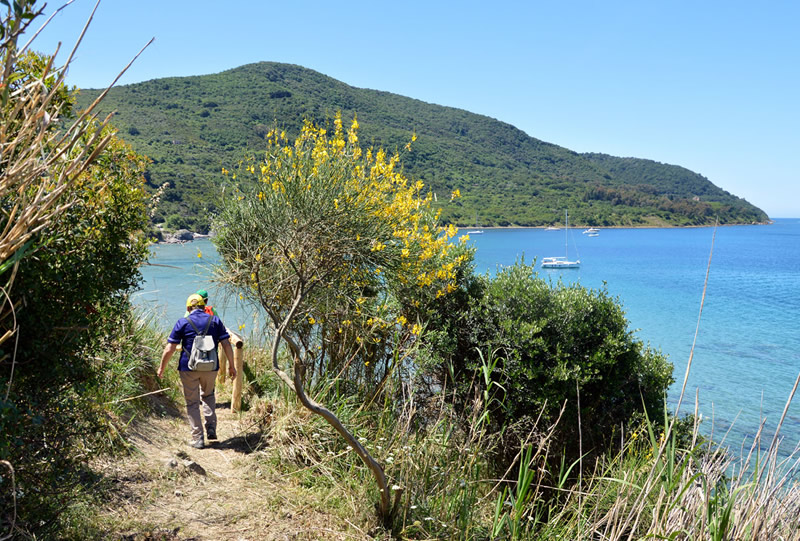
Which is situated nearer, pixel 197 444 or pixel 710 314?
pixel 197 444

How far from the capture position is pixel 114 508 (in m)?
4.27

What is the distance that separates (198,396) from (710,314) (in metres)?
43.6

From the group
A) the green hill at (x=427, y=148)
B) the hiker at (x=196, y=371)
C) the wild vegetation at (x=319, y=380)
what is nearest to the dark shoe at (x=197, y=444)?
the hiker at (x=196, y=371)

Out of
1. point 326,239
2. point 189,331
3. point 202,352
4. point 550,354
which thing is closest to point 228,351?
point 202,352

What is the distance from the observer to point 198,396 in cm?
651

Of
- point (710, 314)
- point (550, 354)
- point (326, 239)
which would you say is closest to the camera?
point (326, 239)

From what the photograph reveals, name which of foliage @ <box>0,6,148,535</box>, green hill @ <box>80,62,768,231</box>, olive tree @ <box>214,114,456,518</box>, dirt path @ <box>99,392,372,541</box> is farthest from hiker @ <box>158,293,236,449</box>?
green hill @ <box>80,62,768,231</box>

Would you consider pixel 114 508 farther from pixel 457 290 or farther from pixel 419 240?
pixel 457 290

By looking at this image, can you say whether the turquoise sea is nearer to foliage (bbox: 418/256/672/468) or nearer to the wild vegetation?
the wild vegetation

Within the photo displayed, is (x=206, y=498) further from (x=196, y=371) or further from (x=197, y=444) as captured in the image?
(x=196, y=371)

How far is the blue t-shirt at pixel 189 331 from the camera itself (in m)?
6.41

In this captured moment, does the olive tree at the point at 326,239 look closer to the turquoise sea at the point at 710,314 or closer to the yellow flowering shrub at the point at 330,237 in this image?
the yellow flowering shrub at the point at 330,237

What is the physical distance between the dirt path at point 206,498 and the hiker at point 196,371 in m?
0.36

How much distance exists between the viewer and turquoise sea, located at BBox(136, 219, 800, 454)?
14.2 m
